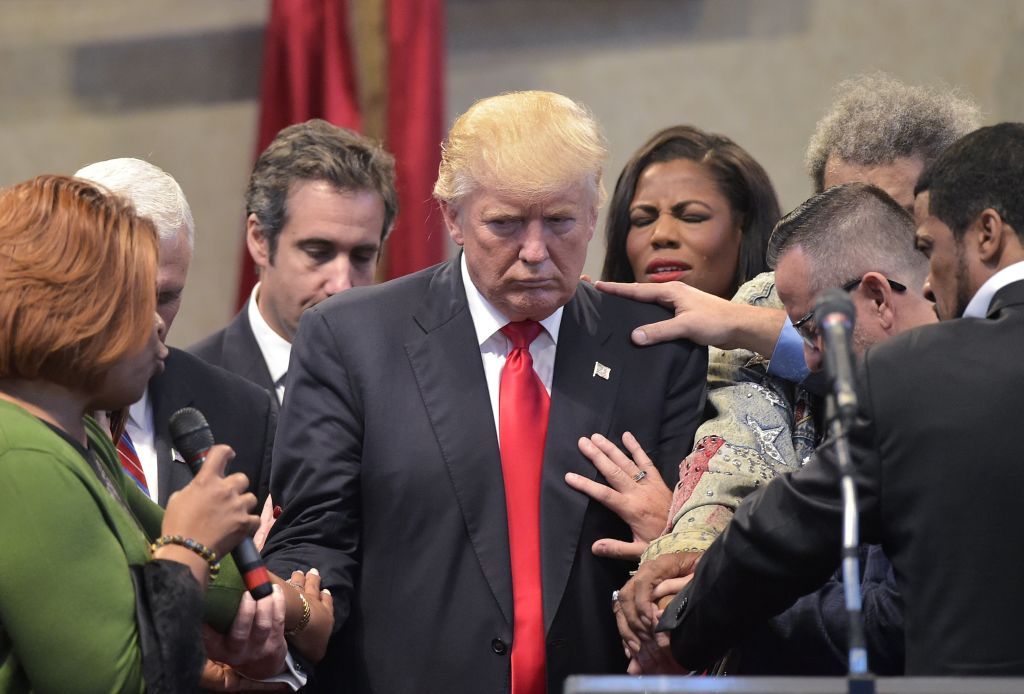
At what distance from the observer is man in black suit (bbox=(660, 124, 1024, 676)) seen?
6.79 ft

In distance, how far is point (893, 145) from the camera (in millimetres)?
3252

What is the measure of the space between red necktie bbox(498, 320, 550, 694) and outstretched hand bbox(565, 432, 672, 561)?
83 millimetres

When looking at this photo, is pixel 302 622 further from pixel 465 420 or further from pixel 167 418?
pixel 167 418

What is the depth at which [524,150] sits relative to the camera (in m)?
2.72

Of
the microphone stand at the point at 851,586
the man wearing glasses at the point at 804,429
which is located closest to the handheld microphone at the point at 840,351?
the microphone stand at the point at 851,586

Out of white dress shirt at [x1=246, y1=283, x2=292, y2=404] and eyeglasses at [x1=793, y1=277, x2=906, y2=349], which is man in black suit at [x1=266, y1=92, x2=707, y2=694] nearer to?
eyeglasses at [x1=793, y1=277, x2=906, y2=349]

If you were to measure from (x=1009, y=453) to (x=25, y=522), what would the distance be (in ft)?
4.46

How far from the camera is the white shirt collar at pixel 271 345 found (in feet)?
11.9

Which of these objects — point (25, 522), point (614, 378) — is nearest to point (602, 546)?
point (614, 378)

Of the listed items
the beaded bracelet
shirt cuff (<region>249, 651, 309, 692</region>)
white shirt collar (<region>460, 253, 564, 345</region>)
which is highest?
white shirt collar (<region>460, 253, 564, 345</region>)

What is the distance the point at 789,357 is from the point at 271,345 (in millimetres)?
1412

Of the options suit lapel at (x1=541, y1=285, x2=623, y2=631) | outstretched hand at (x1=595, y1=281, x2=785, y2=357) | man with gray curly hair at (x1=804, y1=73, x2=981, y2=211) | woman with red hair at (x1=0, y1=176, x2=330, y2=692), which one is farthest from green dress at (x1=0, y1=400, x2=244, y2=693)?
man with gray curly hair at (x1=804, y1=73, x2=981, y2=211)

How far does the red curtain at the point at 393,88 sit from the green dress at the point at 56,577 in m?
2.85

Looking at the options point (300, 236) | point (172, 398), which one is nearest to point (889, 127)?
point (300, 236)
